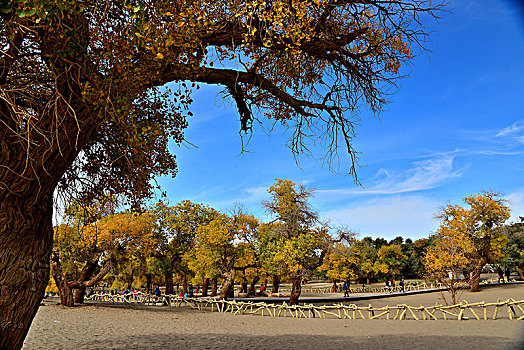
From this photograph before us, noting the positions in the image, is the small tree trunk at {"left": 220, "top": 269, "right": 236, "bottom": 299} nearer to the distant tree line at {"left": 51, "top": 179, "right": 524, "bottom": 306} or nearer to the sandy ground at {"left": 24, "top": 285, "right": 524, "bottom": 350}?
the distant tree line at {"left": 51, "top": 179, "right": 524, "bottom": 306}

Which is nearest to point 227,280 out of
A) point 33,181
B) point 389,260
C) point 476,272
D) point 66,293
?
point 66,293

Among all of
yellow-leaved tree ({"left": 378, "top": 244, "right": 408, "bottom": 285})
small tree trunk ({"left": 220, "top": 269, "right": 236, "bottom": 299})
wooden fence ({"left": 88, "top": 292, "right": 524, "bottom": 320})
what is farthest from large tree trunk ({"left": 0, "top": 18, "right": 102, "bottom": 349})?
yellow-leaved tree ({"left": 378, "top": 244, "right": 408, "bottom": 285})

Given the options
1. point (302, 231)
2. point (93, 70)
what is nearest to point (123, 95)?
point (93, 70)

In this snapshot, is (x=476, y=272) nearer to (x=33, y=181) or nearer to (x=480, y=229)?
(x=480, y=229)

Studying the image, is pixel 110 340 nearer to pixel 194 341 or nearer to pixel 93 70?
pixel 194 341

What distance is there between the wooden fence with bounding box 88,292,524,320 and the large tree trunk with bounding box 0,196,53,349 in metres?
16.5

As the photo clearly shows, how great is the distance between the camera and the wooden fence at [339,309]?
16.7 metres

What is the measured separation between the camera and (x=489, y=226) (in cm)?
2948

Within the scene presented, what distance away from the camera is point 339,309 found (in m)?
22.4

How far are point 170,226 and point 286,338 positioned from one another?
18253mm

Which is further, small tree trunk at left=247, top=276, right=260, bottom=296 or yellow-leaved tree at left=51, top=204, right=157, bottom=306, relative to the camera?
small tree trunk at left=247, top=276, right=260, bottom=296

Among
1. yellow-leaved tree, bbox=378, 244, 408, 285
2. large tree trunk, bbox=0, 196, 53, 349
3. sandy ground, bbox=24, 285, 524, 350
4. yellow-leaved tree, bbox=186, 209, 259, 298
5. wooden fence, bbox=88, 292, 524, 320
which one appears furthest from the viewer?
yellow-leaved tree, bbox=378, 244, 408, 285

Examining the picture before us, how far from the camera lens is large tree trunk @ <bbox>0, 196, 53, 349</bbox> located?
12.3ft

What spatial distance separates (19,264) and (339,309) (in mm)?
21615
